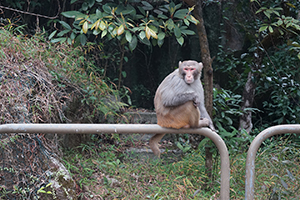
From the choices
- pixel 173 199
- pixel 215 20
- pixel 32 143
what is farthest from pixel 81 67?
pixel 215 20

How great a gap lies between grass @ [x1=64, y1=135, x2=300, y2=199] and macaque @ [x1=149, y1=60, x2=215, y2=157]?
1.17 meters

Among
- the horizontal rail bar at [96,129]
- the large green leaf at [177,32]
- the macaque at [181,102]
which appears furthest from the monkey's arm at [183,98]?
the large green leaf at [177,32]

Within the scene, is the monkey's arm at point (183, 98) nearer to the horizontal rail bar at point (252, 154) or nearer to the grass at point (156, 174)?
the horizontal rail bar at point (252, 154)

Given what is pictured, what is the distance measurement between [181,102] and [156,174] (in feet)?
6.29

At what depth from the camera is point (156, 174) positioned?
3.88m

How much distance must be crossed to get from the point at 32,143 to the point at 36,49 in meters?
1.47

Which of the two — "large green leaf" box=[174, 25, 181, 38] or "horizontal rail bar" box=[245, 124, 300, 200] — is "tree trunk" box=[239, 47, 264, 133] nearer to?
"large green leaf" box=[174, 25, 181, 38]

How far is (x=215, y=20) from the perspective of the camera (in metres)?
6.58

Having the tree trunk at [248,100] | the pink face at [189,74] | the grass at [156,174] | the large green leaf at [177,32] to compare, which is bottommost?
the grass at [156,174]

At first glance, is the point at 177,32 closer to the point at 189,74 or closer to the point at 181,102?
the point at 189,74

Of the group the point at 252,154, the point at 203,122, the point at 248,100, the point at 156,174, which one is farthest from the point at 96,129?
the point at 248,100

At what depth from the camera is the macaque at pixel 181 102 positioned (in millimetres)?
2232

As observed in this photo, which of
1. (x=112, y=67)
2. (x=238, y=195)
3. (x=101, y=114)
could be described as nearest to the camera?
(x=238, y=195)

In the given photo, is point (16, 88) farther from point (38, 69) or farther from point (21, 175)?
point (21, 175)
